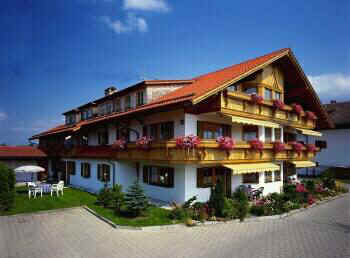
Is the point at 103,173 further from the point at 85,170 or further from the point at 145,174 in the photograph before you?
the point at 145,174

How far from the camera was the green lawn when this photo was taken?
12995 mm

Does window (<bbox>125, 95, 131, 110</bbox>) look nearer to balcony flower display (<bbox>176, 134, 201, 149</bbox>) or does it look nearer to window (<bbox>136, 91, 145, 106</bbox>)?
window (<bbox>136, 91, 145, 106</bbox>)

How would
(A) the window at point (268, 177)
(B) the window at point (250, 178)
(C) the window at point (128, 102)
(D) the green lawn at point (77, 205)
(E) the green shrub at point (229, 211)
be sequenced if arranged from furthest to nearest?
1. (C) the window at point (128, 102)
2. (A) the window at point (268, 177)
3. (B) the window at point (250, 178)
4. (E) the green shrub at point (229, 211)
5. (D) the green lawn at point (77, 205)

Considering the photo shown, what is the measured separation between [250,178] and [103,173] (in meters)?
11.6

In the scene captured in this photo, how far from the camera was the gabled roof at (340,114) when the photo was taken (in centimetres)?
3362

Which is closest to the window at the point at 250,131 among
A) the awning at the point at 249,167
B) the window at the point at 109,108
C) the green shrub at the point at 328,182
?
the awning at the point at 249,167

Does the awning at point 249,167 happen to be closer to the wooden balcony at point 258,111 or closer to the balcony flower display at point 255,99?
the wooden balcony at point 258,111

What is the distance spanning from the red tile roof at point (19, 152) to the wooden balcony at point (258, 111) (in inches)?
949

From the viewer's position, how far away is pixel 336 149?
34.2 metres

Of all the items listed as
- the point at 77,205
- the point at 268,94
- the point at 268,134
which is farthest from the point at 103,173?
the point at 268,94

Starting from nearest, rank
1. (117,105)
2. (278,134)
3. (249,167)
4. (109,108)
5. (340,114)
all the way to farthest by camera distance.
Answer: (249,167) → (278,134) → (117,105) → (109,108) → (340,114)

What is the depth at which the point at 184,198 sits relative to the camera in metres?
15.3

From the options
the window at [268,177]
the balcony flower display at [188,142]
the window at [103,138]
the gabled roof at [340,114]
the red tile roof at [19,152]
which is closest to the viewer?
the balcony flower display at [188,142]

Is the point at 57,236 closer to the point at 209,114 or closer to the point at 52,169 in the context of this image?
the point at 209,114
